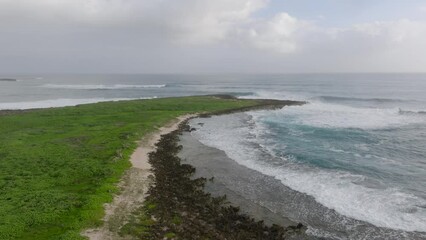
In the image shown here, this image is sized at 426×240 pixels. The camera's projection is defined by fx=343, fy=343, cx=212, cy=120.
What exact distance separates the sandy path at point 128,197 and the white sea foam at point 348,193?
382 inches

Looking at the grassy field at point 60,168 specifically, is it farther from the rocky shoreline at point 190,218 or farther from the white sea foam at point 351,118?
the white sea foam at point 351,118

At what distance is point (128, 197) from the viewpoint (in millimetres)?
24891

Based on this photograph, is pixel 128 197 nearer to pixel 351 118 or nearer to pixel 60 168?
pixel 60 168

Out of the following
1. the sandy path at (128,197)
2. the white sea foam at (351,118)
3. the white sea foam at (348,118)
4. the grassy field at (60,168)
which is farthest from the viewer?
the white sea foam at (351,118)

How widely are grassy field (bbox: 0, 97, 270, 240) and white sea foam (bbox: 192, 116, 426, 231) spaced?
1350 cm

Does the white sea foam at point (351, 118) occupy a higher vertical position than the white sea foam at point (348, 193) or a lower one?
higher

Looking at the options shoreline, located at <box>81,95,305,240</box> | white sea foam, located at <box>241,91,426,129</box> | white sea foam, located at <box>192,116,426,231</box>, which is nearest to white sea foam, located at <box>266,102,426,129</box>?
white sea foam, located at <box>241,91,426,129</box>

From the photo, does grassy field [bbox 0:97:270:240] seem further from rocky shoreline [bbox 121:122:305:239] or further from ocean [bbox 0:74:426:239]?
ocean [bbox 0:74:426:239]

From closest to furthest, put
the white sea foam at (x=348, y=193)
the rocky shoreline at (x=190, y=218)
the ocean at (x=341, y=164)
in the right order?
the rocky shoreline at (x=190, y=218), the ocean at (x=341, y=164), the white sea foam at (x=348, y=193)

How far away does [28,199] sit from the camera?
23594 mm

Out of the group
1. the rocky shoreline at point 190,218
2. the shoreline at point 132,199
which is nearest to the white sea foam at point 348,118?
the shoreline at point 132,199

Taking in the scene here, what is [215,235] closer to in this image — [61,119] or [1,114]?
[61,119]

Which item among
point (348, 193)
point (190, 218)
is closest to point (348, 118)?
point (348, 193)

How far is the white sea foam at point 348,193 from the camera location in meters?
21.9
